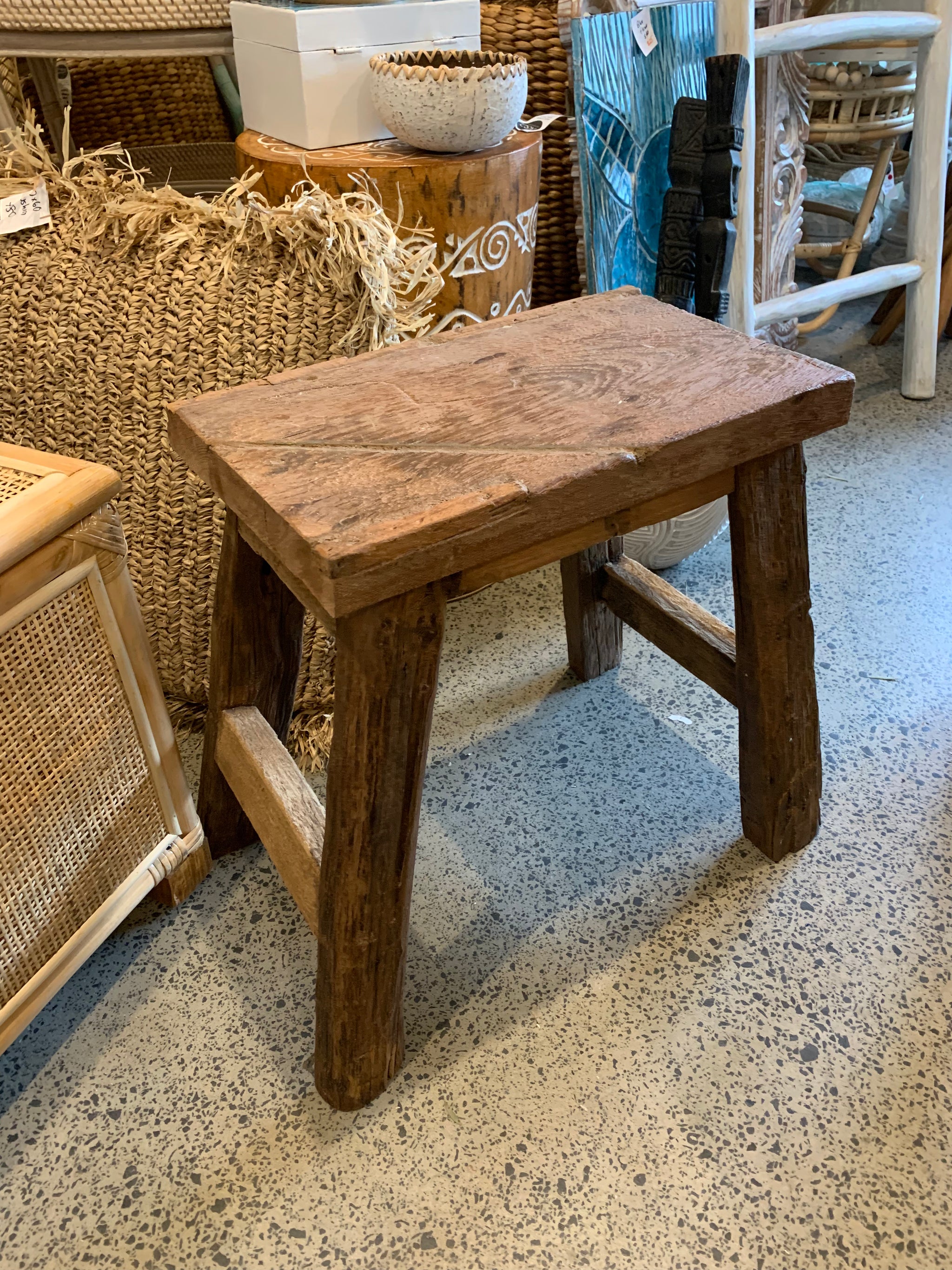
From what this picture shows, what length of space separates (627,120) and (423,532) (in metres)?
1.20

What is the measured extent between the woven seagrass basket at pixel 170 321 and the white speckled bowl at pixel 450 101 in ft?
0.42

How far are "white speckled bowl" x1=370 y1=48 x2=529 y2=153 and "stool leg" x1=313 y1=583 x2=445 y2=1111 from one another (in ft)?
2.64

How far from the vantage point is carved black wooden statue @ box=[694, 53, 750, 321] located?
134cm

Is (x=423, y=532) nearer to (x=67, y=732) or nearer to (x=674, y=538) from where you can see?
(x=67, y=732)

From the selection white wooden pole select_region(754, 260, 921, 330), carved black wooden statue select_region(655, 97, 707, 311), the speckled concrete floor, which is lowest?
the speckled concrete floor

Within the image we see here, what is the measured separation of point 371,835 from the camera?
2.57 ft

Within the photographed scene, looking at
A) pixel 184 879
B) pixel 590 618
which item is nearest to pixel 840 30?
pixel 590 618

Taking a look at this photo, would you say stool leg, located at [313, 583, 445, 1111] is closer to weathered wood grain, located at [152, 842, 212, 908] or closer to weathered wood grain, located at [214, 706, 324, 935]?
weathered wood grain, located at [214, 706, 324, 935]

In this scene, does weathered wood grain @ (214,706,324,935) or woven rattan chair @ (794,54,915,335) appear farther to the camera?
woven rattan chair @ (794,54,915,335)

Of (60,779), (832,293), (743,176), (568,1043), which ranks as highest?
(743,176)

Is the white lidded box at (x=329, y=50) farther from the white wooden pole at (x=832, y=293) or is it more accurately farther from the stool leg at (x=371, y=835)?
the stool leg at (x=371, y=835)

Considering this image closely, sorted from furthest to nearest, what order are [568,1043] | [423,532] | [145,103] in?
[145,103] < [568,1043] < [423,532]

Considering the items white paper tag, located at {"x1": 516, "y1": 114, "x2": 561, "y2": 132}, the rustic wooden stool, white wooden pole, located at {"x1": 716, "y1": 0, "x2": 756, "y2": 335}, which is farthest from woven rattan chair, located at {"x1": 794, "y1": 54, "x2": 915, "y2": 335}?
the rustic wooden stool

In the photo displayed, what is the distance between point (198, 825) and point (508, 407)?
58 centimetres
